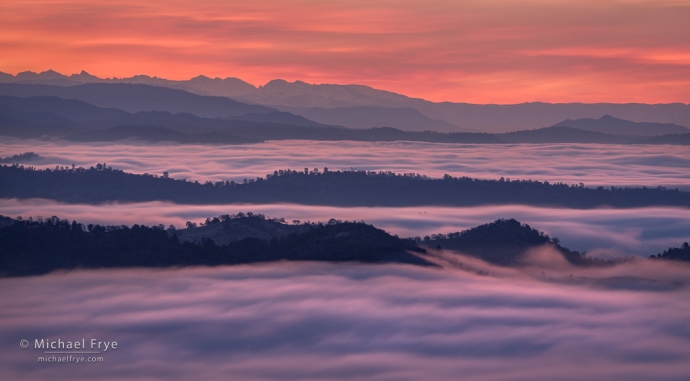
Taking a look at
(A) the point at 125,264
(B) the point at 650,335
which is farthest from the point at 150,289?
(B) the point at 650,335

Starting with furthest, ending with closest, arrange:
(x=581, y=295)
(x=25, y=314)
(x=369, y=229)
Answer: (x=369, y=229) < (x=581, y=295) < (x=25, y=314)

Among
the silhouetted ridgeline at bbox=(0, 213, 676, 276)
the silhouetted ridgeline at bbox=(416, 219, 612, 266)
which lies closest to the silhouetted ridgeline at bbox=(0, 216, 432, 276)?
the silhouetted ridgeline at bbox=(0, 213, 676, 276)

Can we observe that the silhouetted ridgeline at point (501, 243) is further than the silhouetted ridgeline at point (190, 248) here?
Yes

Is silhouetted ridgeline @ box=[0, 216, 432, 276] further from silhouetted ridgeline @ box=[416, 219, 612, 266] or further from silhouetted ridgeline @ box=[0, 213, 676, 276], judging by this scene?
silhouetted ridgeline @ box=[416, 219, 612, 266]

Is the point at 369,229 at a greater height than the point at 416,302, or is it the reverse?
the point at 369,229

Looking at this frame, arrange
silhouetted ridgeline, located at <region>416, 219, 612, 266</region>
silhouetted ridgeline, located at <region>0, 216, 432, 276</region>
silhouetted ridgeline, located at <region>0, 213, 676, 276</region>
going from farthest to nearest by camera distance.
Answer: silhouetted ridgeline, located at <region>416, 219, 612, 266</region> → silhouetted ridgeline, located at <region>0, 213, 676, 276</region> → silhouetted ridgeline, located at <region>0, 216, 432, 276</region>

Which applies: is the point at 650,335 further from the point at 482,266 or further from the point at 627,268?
the point at 627,268

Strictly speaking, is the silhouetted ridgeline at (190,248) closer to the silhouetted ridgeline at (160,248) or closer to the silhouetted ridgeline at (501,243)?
the silhouetted ridgeline at (160,248)

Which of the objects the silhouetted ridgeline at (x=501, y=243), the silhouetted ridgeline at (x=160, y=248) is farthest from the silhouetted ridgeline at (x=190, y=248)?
the silhouetted ridgeline at (x=501, y=243)

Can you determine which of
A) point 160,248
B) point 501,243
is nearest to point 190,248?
point 160,248
